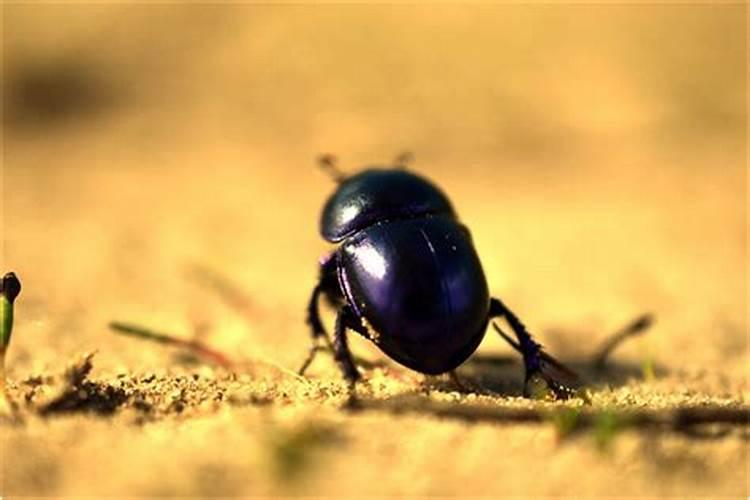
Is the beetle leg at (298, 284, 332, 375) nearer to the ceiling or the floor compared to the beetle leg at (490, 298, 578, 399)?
nearer to the ceiling

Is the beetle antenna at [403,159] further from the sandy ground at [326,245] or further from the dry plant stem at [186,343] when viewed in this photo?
the dry plant stem at [186,343]

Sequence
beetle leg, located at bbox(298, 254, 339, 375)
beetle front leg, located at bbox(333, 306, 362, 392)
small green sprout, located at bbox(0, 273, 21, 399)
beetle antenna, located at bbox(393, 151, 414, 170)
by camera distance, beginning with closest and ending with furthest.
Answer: small green sprout, located at bbox(0, 273, 21, 399) < beetle front leg, located at bbox(333, 306, 362, 392) < beetle leg, located at bbox(298, 254, 339, 375) < beetle antenna, located at bbox(393, 151, 414, 170)

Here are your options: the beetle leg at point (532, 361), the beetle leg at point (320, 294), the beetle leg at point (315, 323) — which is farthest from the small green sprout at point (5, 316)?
the beetle leg at point (532, 361)

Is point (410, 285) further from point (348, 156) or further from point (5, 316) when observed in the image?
point (348, 156)

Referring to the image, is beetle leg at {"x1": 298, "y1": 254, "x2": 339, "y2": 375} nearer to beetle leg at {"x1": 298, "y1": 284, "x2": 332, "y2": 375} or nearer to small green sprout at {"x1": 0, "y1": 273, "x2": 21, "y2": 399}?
beetle leg at {"x1": 298, "y1": 284, "x2": 332, "y2": 375}

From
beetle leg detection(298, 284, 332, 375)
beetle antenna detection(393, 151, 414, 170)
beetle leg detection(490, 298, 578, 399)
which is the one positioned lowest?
beetle leg detection(490, 298, 578, 399)

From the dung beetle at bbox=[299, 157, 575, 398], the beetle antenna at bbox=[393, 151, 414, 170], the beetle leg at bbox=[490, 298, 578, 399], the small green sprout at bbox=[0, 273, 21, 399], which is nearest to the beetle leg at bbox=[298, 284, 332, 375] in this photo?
the dung beetle at bbox=[299, 157, 575, 398]
